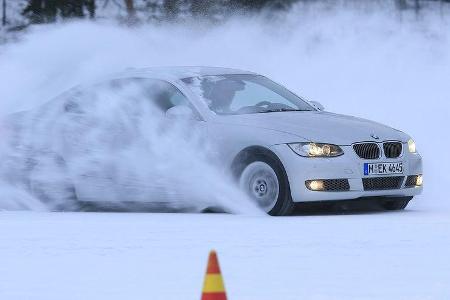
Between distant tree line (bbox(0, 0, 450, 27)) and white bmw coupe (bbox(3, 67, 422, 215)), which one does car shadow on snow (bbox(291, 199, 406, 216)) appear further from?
distant tree line (bbox(0, 0, 450, 27))

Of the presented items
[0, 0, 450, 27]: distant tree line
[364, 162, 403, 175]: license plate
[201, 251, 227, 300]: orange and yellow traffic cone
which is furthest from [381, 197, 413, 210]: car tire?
[0, 0, 450, 27]: distant tree line

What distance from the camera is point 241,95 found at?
13.1 metres

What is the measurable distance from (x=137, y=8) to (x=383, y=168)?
13.5 meters

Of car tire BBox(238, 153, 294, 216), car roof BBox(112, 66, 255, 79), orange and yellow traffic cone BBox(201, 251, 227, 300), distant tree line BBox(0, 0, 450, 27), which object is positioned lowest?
distant tree line BBox(0, 0, 450, 27)

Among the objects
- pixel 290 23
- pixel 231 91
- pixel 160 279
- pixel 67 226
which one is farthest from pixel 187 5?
pixel 160 279

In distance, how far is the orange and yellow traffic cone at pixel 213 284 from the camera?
6.18m

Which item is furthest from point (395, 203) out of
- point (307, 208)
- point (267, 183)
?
point (267, 183)

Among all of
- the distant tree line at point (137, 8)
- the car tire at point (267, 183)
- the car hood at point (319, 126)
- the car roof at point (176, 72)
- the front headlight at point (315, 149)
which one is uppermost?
the car roof at point (176, 72)

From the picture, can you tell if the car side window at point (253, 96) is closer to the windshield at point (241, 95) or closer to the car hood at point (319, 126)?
the windshield at point (241, 95)

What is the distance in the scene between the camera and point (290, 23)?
87.3 ft

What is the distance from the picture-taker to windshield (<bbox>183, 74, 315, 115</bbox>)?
12.9 meters

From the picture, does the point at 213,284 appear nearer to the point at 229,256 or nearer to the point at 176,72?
the point at 229,256

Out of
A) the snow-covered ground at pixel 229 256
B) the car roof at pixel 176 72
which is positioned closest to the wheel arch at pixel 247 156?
the snow-covered ground at pixel 229 256

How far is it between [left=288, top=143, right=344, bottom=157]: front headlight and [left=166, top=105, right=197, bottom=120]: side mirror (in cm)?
109
